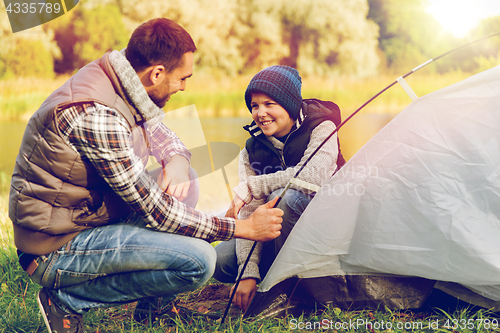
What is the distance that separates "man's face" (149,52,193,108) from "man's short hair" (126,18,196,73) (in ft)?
0.08

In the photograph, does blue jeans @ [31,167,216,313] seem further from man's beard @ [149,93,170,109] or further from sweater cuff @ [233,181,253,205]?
man's beard @ [149,93,170,109]

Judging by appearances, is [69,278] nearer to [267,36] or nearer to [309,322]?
[309,322]

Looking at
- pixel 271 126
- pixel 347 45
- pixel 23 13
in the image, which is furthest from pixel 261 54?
pixel 271 126

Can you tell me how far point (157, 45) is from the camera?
3.94 ft

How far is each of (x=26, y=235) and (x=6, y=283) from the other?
2.76ft

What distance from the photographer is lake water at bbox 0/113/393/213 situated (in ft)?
10.6

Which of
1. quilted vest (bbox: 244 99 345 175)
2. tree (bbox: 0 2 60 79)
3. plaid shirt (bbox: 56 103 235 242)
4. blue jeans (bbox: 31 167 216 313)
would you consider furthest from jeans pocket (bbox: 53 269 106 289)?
tree (bbox: 0 2 60 79)

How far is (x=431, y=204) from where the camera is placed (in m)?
1.15

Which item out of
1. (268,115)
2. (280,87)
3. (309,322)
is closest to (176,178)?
(268,115)

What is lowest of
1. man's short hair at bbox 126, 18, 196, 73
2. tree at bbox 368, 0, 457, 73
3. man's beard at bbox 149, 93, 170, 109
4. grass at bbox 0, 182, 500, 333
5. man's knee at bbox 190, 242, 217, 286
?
grass at bbox 0, 182, 500, 333

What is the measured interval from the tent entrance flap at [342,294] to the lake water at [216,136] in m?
0.92

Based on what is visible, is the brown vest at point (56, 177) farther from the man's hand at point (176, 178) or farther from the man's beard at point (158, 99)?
the man's hand at point (176, 178)

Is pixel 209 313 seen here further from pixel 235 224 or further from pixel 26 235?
pixel 26 235

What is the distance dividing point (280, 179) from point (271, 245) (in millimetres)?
289
